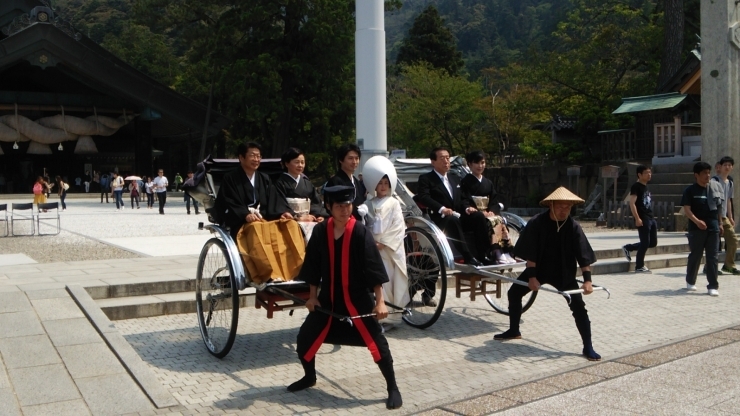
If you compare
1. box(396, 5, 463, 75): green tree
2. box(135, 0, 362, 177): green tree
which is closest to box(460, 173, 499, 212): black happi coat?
box(135, 0, 362, 177): green tree

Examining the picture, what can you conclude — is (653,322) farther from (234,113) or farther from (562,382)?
(234,113)

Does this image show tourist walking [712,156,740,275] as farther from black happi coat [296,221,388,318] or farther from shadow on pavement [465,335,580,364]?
black happi coat [296,221,388,318]

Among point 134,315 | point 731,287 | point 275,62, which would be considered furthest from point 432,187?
point 275,62

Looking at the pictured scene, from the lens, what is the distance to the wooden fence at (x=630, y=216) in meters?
19.0

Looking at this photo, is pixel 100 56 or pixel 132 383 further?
pixel 100 56

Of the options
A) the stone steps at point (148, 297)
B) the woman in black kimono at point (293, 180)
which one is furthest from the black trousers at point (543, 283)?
the woman in black kimono at point (293, 180)

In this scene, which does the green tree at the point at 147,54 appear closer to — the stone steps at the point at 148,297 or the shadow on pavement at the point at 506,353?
the stone steps at the point at 148,297

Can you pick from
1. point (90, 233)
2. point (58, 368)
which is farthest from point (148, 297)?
point (90, 233)

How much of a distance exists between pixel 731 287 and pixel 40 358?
27.6ft

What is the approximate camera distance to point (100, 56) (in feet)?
107

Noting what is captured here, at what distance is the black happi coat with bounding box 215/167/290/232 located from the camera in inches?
233

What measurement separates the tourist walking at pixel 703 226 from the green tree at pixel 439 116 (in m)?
26.4

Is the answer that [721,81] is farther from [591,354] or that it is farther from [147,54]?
[147,54]

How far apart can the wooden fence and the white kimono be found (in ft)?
47.7
